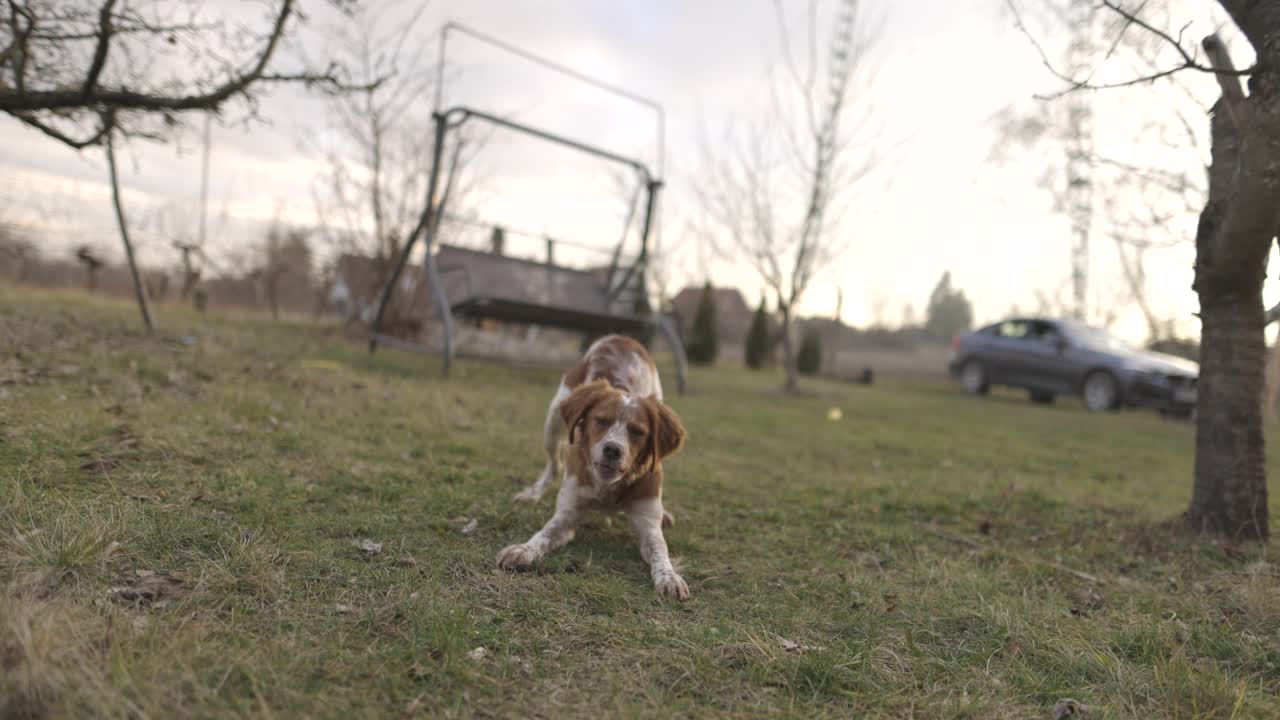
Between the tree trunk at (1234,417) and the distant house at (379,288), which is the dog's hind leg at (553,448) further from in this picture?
the distant house at (379,288)

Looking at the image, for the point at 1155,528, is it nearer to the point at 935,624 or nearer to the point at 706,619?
the point at 935,624

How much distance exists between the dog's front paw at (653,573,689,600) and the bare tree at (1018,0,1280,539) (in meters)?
2.64

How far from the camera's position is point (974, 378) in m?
15.8

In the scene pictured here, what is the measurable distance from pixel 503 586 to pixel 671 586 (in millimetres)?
585

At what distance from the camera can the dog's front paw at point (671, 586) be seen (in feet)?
8.15

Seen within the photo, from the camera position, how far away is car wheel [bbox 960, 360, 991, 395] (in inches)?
614

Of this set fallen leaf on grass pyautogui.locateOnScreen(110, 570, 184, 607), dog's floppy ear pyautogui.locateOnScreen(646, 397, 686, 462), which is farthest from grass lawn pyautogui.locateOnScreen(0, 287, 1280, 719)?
dog's floppy ear pyautogui.locateOnScreen(646, 397, 686, 462)

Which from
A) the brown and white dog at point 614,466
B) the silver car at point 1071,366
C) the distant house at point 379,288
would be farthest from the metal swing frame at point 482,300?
the silver car at point 1071,366

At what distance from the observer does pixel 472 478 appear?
395 centimetres

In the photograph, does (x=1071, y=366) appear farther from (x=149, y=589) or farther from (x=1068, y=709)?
(x=149, y=589)

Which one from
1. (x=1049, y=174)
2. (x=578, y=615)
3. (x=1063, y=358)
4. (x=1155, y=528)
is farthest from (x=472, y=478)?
(x=1063, y=358)

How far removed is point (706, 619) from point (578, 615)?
0.42m

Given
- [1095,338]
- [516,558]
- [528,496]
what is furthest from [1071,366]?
[516,558]

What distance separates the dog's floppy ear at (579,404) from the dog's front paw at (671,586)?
757 mm
